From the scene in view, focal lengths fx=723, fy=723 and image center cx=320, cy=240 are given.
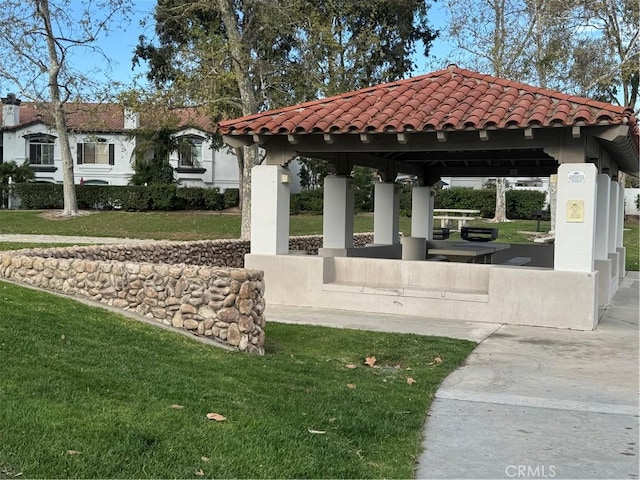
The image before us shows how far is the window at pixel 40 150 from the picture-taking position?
162ft

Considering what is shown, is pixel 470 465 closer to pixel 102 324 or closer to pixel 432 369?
pixel 432 369

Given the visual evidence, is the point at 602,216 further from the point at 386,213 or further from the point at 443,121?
the point at 386,213

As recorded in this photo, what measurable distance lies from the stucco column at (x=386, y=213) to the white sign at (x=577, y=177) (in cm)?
627

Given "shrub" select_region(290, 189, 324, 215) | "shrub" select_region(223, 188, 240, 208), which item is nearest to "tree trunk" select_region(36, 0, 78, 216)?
"shrub" select_region(223, 188, 240, 208)

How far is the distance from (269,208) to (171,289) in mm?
4079

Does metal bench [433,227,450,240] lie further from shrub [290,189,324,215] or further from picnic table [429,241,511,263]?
shrub [290,189,324,215]

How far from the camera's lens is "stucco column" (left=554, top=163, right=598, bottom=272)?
33.7 feet

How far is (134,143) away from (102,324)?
139 ft

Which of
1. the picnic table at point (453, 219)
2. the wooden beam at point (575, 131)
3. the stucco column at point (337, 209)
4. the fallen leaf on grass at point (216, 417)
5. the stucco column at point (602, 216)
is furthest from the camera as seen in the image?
the picnic table at point (453, 219)

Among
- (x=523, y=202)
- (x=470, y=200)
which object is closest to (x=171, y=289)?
(x=470, y=200)

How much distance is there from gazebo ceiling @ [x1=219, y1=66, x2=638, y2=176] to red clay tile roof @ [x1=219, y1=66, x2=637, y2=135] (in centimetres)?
1

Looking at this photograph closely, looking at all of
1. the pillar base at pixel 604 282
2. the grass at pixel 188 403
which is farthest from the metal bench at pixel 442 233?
the grass at pixel 188 403

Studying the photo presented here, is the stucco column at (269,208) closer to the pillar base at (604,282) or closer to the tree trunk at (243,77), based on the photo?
the pillar base at (604,282)

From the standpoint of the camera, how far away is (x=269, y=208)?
1221 cm
